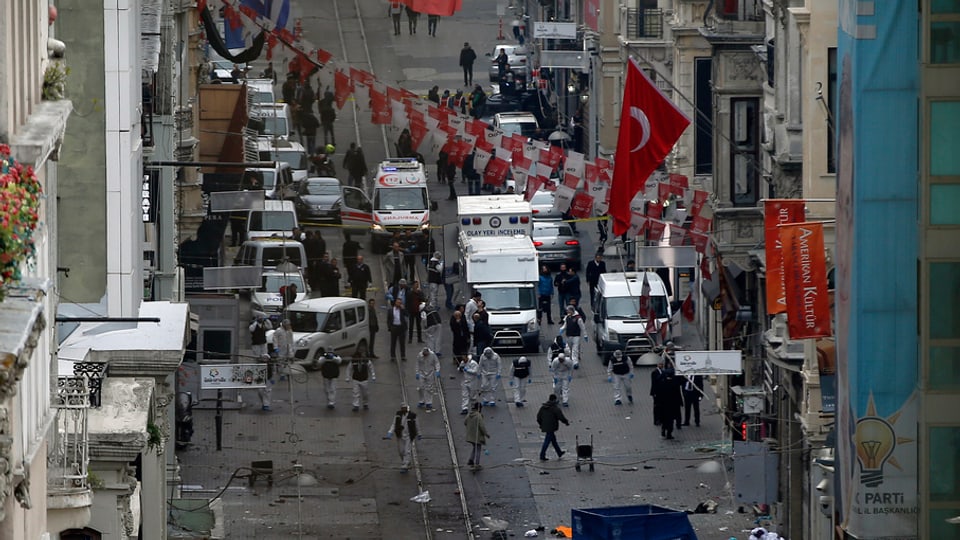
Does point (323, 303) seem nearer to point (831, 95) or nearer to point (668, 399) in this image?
point (668, 399)

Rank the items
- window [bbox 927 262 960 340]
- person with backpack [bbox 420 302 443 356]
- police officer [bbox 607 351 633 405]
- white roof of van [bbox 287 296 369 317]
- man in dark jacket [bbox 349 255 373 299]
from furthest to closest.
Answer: man in dark jacket [bbox 349 255 373 299]
person with backpack [bbox 420 302 443 356]
white roof of van [bbox 287 296 369 317]
police officer [bbox 607 351 633 405]
window [bbox 927 262 960 340]

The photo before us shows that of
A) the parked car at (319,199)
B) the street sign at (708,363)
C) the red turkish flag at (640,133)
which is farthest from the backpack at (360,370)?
the parked car at (319,199)

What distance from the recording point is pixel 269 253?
61.2 metres

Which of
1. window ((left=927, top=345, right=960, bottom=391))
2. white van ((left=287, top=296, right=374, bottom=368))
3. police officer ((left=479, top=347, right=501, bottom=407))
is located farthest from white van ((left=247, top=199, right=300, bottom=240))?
window ((left=927, top=345, right=960, bottom=391))

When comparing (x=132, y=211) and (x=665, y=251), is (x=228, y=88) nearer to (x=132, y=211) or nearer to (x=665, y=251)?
(x=665, y=251)

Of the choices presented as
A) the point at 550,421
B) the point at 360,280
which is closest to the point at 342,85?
the point at 360,280

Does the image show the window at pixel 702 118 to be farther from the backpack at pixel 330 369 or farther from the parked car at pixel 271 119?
the parked car at pixel 271 119

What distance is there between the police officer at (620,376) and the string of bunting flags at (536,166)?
8.65 ft

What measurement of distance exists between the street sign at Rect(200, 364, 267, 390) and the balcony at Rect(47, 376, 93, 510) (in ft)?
77.6

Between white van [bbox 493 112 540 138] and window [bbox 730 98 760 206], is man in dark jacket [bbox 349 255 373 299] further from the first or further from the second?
white van [bbox 493 112 540 138]

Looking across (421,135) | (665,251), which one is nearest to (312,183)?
(421,135)

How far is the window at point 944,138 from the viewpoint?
30453 mm

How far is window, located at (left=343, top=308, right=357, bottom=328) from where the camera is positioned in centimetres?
5559

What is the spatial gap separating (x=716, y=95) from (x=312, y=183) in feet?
79.9
